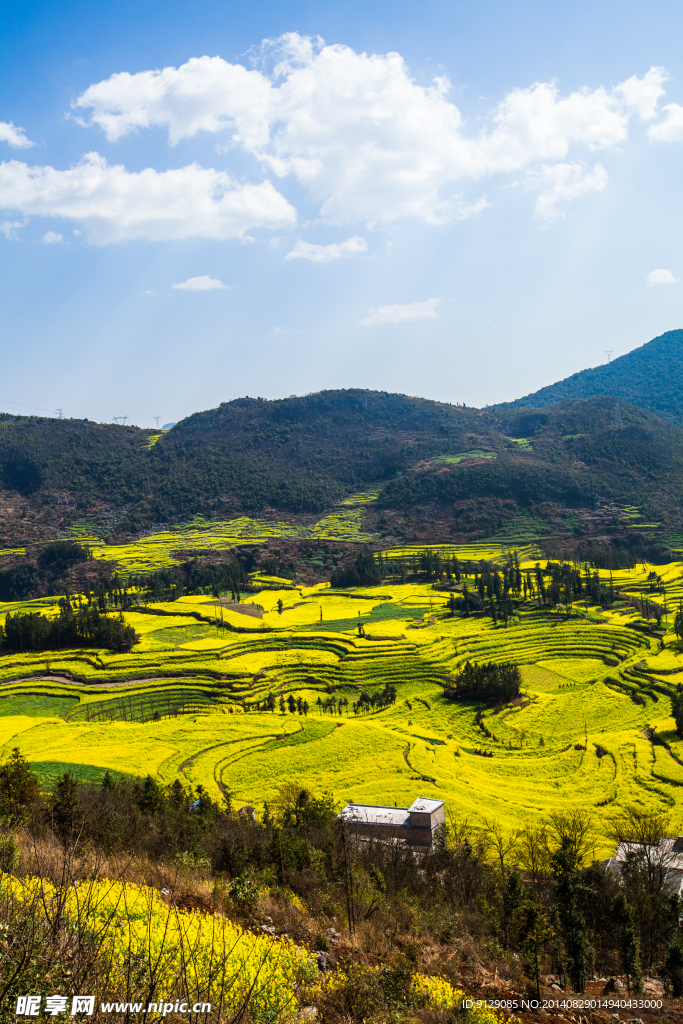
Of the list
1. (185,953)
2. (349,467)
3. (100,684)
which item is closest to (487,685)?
(100,684)

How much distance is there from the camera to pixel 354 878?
18.2m

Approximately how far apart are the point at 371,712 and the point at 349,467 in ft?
350

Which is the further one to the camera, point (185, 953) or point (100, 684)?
point (100, 684)

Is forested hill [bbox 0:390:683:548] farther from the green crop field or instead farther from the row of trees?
the row of trees

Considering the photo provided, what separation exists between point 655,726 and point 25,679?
4877 centimetres

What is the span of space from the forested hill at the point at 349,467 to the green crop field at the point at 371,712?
138 feet

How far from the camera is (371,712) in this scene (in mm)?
45375

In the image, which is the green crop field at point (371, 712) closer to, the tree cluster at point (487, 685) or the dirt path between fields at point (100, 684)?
the dirt path between fields at point (100, 684)

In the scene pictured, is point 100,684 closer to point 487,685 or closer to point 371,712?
point 371,712

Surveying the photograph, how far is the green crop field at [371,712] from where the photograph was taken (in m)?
32.8

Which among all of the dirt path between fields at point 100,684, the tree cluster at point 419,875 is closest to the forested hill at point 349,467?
the dirt path between fields at point 100,684

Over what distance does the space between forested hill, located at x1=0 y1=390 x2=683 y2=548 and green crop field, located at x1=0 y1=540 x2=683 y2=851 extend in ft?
138

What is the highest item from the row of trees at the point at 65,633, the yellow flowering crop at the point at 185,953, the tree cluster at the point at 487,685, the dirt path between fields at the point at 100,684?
the yellow flowering crop at the point at 185,953

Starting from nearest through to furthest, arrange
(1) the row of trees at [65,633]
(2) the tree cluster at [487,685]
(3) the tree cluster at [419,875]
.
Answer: (3) the tree cluster at [419,875]
(2) the tree cluster at [487,685]
(1) the row of trees at [65,633]
